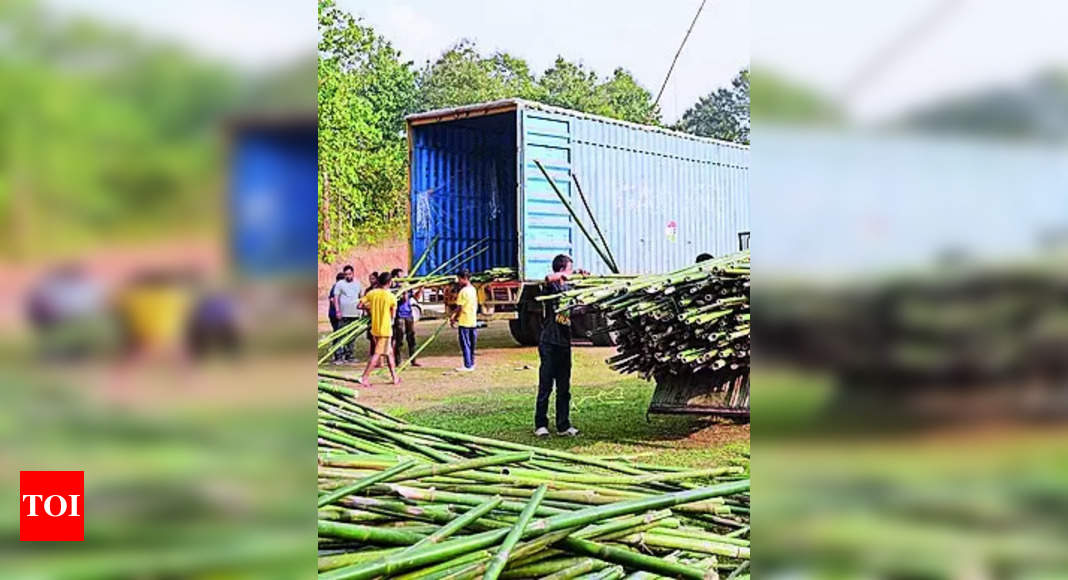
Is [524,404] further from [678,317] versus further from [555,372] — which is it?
[678,317]

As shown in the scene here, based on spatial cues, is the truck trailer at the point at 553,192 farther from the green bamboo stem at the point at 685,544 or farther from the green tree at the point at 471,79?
the green bamboo stem at the point at 685,544

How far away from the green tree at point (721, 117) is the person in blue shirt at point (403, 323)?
1.31m

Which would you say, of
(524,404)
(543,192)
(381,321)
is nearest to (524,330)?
(524,404)

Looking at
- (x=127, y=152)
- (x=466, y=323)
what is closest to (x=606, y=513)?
(x=466, y=323)

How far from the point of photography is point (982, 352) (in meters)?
3.02

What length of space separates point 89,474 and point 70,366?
293 millimetres

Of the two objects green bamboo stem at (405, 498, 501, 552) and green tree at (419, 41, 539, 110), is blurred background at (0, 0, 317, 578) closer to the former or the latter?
green bamboo stem at (405, 498, 501, 552)

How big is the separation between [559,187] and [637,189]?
35cm

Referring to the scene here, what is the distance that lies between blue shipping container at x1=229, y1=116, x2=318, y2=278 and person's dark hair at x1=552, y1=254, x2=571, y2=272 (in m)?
1.77

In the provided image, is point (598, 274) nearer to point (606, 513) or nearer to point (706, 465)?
point (706, 465)

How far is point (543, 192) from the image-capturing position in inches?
166

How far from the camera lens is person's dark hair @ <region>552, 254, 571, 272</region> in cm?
410

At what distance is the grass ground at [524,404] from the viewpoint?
359 centimetres

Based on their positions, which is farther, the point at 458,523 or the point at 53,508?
the point at 458,523
